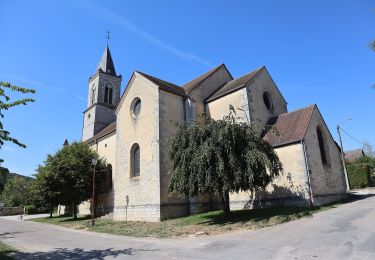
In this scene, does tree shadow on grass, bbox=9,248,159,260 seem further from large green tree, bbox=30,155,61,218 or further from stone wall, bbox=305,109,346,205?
large green tree, bbox=30,155,61,218

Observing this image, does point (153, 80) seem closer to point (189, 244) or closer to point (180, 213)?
point (180, 213)

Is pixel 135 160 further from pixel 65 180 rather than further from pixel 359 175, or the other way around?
pixel 359 175

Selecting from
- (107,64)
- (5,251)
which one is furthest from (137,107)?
(107,64)

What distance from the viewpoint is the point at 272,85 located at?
966 inches

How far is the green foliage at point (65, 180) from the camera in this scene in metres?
25.0

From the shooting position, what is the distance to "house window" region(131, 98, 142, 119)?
2361 centimetres

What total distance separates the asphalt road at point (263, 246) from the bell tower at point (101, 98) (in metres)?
25.3

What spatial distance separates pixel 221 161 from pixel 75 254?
7511 millimetres

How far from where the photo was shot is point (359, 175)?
31.3m

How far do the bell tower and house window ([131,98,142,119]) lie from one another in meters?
14.1

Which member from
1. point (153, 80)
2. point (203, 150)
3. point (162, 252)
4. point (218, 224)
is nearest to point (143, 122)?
point (153, 80)

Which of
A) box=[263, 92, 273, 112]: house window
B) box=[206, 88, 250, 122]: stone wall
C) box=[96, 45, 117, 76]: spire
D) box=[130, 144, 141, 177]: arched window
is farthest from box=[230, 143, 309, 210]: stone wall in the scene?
box=[96, 45, 117, 76]: spire

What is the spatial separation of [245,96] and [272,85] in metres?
4.50

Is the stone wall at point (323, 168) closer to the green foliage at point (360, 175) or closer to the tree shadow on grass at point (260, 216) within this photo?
the tree shadow on grass at point (260, 216)
